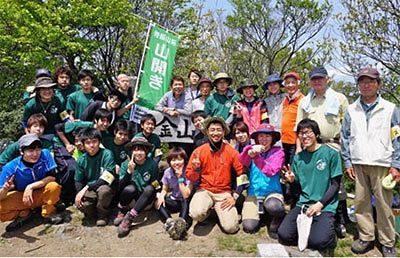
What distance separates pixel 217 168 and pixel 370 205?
1.94 m

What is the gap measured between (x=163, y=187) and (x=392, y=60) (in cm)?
591

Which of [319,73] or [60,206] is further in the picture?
[60,206]

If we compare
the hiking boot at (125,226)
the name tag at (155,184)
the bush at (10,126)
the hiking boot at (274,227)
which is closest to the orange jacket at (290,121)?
the hiking boot at (274,227)

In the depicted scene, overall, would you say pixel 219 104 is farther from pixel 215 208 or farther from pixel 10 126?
pixel 10 126

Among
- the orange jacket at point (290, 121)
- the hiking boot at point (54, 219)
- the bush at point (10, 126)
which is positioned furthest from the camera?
the bush at point (10, 126)

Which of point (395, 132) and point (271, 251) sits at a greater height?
point (395, 132)

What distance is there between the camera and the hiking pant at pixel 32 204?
4734 mm

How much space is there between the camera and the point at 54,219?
5000mm


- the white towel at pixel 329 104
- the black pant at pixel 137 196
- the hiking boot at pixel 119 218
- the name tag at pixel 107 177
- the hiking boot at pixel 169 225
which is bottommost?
the hiking boot at pixel 119 218

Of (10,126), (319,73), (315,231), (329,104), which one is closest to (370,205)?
(315,231)

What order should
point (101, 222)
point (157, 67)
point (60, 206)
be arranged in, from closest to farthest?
1. point (101, 222)
2. point (60, 206)
3. point (157, 67)

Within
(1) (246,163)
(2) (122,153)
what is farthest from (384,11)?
(2) (122,153)

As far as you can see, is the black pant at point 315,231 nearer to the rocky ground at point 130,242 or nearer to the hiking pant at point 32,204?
the rocky ground at point 130,242

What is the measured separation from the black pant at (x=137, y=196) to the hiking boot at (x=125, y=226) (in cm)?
14
